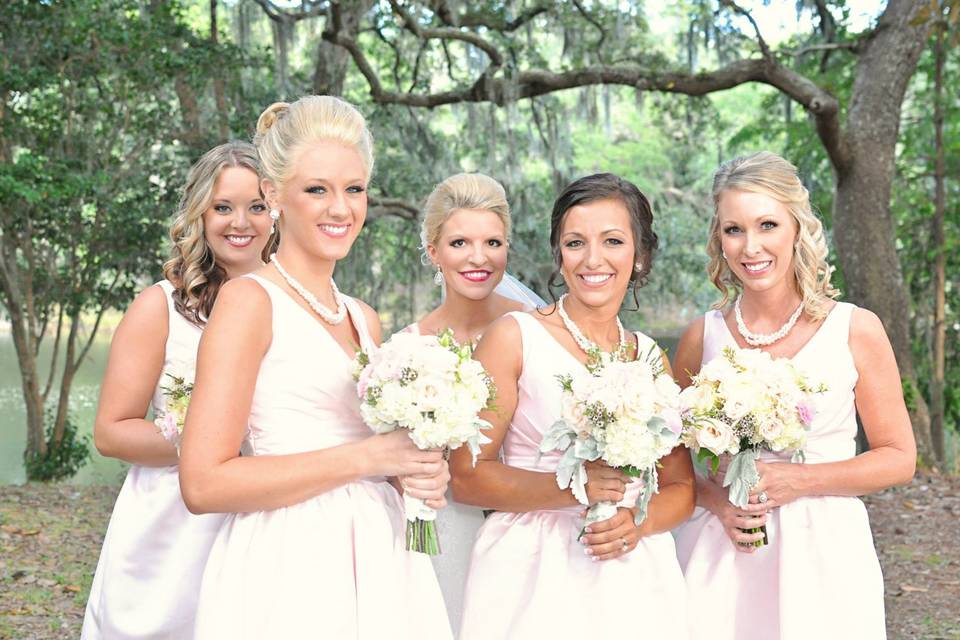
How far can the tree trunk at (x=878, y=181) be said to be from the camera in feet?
35.8

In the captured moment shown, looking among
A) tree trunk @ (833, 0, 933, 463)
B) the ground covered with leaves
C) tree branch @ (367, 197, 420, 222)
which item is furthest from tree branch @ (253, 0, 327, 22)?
tree trunk @ (833, 0, 933, 463)

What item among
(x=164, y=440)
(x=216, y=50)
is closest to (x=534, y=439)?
(x=164, y=440)

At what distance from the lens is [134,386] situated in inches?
135

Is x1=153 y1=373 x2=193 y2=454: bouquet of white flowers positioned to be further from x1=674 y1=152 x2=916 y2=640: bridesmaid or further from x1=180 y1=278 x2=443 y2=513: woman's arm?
x1=674 y1=152 x2=916 y2=640: bridesmaid

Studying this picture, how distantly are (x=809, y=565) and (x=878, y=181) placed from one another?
844cm

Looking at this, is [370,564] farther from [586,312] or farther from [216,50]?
[216,50]

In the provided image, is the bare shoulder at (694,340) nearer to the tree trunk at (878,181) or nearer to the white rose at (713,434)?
the white rose at (713,434)

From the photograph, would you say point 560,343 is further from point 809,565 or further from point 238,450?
point 238,450

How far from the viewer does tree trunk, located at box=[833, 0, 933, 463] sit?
10922 mm

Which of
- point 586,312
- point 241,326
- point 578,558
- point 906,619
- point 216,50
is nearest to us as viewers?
point 241,326

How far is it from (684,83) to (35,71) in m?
6.53

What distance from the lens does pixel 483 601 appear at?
3.32 m

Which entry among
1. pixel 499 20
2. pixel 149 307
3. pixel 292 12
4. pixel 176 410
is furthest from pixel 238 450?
pixel 292 12

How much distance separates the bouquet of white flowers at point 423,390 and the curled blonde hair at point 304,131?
1.85 feet
